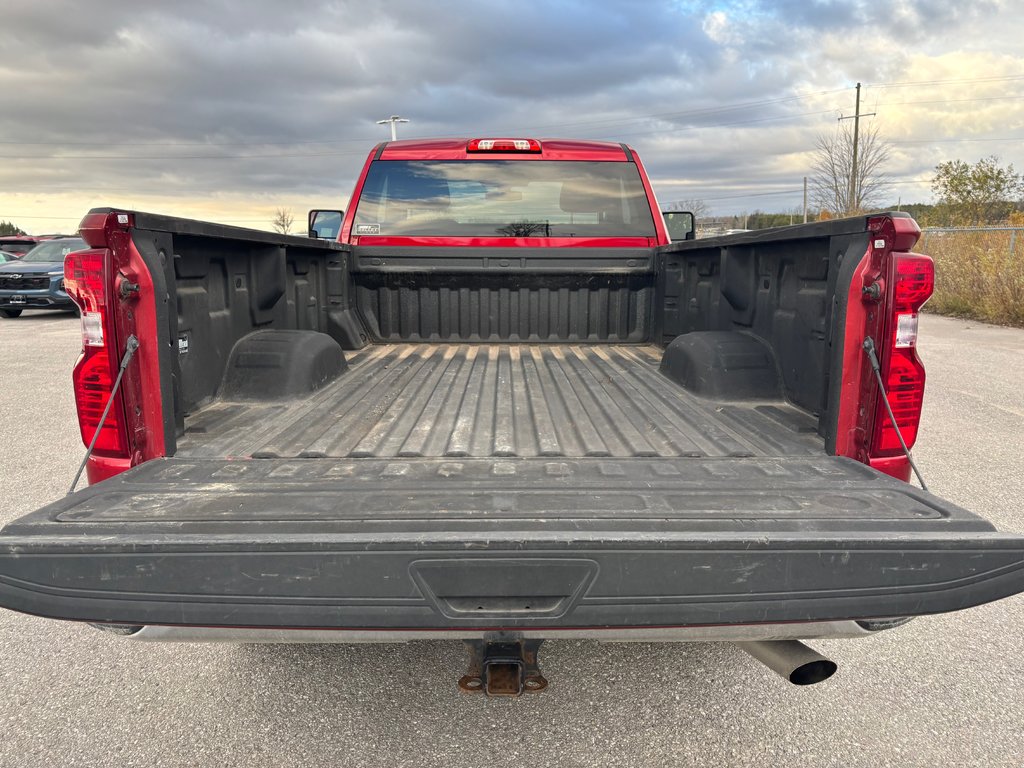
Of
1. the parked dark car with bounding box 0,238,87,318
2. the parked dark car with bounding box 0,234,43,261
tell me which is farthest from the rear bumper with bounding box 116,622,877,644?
the parked dark car with bounding box 0,234,43,261

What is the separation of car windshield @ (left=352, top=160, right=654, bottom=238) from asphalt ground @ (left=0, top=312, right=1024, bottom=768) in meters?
3.06

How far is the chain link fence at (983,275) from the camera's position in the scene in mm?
14125

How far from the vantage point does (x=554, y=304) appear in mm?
4895

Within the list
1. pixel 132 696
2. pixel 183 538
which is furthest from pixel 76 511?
pixel 132 696

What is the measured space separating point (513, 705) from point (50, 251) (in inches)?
750

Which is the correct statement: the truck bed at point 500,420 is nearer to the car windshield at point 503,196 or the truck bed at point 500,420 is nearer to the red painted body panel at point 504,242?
the red painted body panel at point 504,242

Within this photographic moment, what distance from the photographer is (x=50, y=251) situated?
17062mm

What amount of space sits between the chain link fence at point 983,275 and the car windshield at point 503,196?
508 inches

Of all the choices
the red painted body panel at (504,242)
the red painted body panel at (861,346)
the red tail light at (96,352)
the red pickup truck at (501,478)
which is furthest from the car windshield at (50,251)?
the red painted body panel at (861,346)

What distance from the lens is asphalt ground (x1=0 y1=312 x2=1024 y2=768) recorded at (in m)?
2.30

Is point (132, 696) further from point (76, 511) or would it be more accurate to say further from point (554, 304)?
point (554, 304)

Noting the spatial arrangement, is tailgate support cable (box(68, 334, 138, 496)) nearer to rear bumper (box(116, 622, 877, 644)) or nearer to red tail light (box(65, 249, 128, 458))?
red tail light (box(65, 249, 128, 458))

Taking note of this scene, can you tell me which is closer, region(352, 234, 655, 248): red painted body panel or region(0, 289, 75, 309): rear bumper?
region(352, 234, 655, 248): red painted body panel

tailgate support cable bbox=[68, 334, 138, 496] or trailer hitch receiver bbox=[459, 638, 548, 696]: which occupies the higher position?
tailgate support cable bbox=[68, 334, 138, 496]
